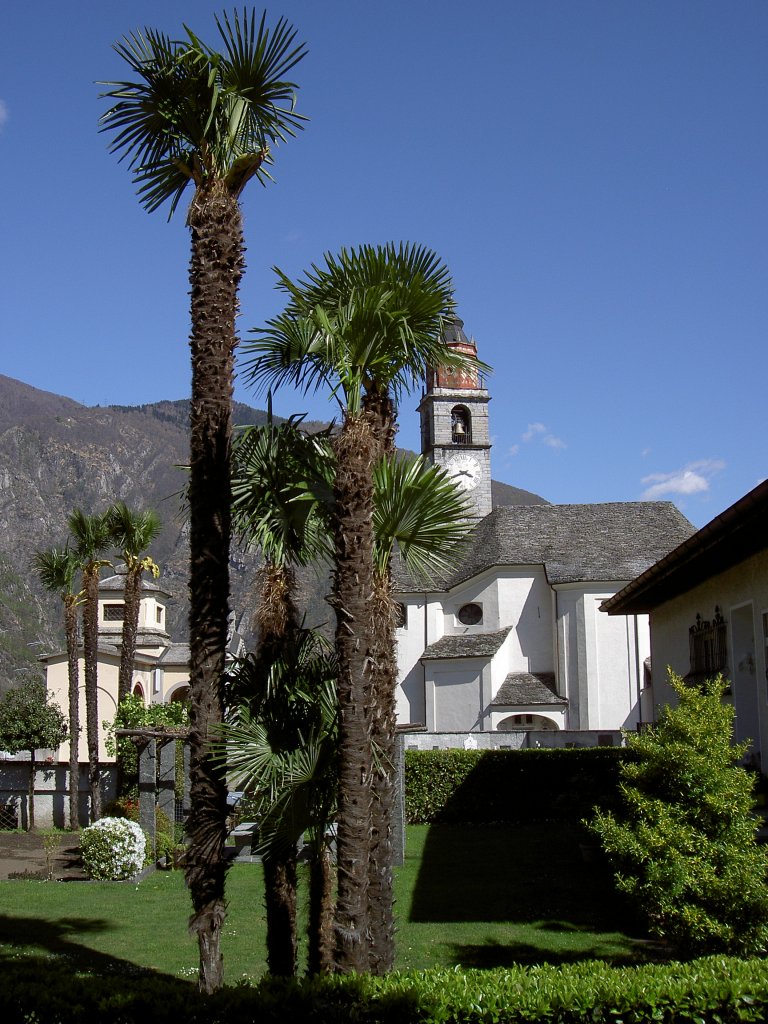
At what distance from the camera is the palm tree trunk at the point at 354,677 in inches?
283

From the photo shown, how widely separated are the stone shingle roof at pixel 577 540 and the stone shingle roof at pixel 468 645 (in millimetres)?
2485

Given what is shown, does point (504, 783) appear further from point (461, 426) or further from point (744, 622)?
point (461, 426)

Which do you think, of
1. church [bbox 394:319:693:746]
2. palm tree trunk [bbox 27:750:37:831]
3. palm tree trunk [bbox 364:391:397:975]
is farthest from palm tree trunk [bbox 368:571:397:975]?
church [bbox 394:319:693:746]

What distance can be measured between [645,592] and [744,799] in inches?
340

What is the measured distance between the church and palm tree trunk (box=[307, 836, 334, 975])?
29089 mm

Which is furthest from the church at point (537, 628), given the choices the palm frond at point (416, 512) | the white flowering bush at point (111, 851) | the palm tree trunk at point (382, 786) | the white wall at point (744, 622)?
the palm tree trunk at point (382, 786)

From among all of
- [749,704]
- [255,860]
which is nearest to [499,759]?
[255,860]

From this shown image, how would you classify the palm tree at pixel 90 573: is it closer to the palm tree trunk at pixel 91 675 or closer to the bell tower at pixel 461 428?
the palm tree trunk at pixel 91 675

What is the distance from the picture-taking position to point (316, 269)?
9.57 metres

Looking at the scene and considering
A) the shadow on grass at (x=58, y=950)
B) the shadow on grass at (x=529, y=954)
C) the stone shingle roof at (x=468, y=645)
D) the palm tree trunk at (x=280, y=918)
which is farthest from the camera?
the stone shingle roof at (x=468, y=645)

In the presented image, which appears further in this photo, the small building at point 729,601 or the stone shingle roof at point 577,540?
the stone shingle roof at point 577,540

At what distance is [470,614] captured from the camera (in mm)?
44750

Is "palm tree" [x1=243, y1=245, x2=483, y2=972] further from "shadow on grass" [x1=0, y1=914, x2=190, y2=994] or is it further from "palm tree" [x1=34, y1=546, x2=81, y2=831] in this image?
"palm tree" [x1=34, y1=546, x2=81, y2=831]

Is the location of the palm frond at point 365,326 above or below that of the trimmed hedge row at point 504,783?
above
